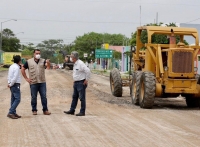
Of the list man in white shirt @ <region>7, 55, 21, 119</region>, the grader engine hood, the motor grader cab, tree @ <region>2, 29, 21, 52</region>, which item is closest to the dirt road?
man in white shirt @ <region>7, 55, 21, 119</region>

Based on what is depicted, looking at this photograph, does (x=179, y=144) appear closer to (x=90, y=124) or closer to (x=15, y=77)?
(x=90, y=124)

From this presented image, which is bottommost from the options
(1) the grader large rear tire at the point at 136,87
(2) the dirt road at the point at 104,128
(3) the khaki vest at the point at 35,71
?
(2) the dirt road at the point at 104,128

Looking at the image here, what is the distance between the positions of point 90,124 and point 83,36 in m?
122

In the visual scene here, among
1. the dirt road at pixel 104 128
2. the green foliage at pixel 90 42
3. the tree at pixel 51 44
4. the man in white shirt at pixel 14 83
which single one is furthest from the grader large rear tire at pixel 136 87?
the tree at pixel 51 44

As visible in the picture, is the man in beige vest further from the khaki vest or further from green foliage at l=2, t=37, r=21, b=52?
green foliage at l=2, t=37, r=21, b=52

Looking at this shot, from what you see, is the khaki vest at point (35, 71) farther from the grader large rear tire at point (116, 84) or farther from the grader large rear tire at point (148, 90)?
the grader large rear tire at point (116, 84)

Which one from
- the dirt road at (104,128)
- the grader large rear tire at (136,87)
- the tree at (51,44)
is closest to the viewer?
the dirt road at (104,128)

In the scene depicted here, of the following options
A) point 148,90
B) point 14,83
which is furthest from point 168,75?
point 14,83

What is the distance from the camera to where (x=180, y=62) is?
15.8 metres

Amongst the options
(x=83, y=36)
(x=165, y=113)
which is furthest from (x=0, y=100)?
(x=83, y=36)

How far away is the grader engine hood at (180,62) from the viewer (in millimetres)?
15734

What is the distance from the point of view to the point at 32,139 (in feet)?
32.3

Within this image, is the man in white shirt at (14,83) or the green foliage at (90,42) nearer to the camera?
the man in white shirt at (14,83)

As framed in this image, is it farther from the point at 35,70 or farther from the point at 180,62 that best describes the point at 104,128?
the point at 180,62
